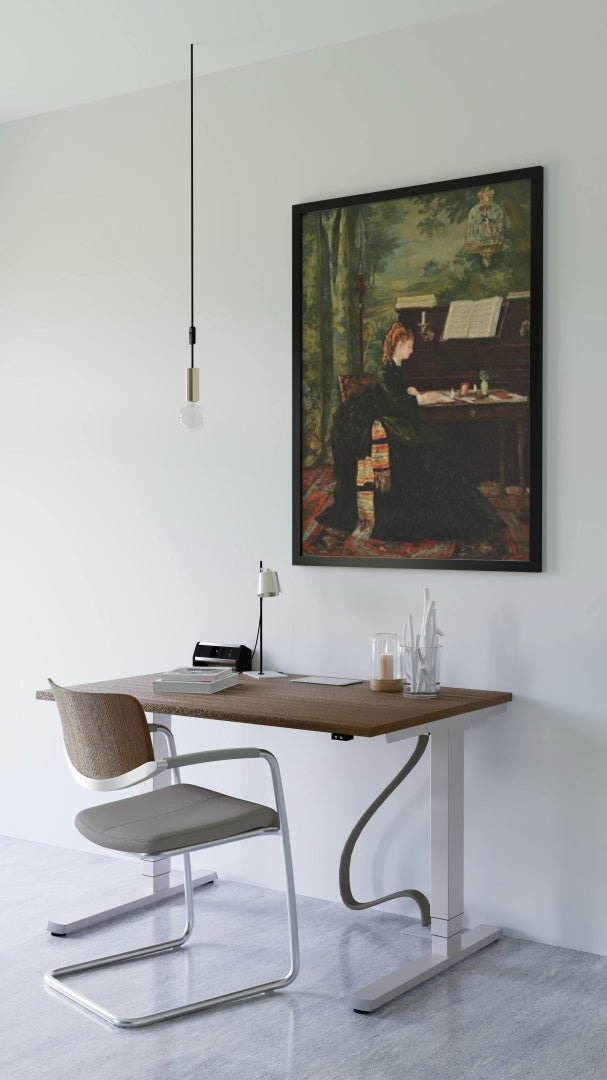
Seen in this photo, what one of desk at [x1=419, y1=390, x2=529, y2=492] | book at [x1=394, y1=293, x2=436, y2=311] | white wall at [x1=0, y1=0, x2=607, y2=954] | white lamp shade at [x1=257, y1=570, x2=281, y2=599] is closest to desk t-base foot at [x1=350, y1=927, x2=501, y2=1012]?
white wall at [x1=0, y1=0, x2=607, y2=954]

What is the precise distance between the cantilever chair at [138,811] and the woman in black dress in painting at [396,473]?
3.20 ft

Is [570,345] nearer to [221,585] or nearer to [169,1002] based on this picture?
[221,585]

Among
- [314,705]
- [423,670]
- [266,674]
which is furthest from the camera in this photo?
[266,674]

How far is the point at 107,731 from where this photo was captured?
2.76 meters

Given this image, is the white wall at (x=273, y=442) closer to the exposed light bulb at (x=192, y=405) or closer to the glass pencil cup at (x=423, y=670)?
the glass pencil cup at (x=423, y=670)

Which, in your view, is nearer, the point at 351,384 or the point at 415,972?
the point at 415,972

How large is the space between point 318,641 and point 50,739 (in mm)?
1290

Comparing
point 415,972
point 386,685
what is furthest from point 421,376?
point 415,972

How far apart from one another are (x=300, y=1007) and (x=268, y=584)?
1305 millimetres

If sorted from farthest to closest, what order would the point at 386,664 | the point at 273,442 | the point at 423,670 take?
the point at 273,442
the point at 386,664
the point at 423,670

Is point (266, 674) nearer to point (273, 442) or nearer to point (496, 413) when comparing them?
point (273, 442)

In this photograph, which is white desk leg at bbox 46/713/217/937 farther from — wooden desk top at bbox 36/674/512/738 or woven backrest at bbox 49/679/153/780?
woven backrest at bbox 49/679/153/780

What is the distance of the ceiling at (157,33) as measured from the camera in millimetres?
3348

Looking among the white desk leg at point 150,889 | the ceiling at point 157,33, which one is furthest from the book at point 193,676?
the ceiling at point 157,33
